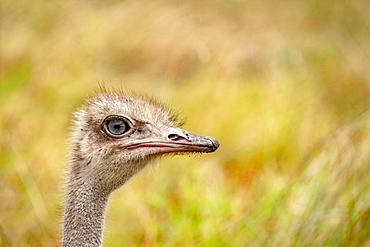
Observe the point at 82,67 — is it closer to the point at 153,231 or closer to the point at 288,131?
the point at 288,131

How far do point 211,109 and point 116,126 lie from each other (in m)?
3.02

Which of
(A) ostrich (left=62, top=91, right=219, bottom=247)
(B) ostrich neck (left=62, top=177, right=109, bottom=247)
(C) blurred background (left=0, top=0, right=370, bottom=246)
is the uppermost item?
(C) blurred background (left=0, top=0, right=370, bottom=246)

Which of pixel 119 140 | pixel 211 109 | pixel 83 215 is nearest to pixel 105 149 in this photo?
pixel 119 140

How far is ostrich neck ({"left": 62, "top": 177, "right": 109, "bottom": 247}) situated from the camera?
3.69 m

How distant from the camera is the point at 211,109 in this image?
6816 millimetres

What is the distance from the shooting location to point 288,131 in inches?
247

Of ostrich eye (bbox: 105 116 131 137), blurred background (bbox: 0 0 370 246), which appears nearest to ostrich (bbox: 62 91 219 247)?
ostrich eye (bbox: 105 116 131 137)

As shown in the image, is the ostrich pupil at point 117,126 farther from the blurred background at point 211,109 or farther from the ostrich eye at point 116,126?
the blurred background at point 211,109

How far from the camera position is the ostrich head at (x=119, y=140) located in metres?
3.72

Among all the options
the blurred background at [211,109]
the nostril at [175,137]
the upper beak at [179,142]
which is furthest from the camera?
the blurred background at [211,109]

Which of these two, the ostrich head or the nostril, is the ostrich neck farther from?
the nostril

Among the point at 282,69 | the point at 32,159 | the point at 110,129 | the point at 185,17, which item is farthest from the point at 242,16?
the point at 110,129

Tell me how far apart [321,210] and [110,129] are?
1.06 m

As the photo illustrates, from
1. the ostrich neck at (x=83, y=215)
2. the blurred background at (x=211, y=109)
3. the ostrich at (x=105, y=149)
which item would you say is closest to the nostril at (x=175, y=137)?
the ostrich at (x=105, y=149)
